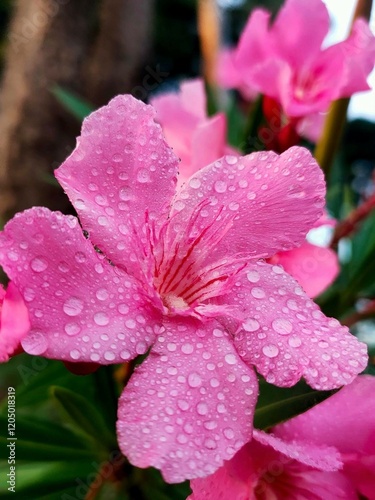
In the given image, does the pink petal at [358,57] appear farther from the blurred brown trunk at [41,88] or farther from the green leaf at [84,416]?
the blurred brown trunk at [41,88]

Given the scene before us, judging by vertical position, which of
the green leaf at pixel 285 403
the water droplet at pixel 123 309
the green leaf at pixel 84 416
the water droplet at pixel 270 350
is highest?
the water droplet at pixel 270 350

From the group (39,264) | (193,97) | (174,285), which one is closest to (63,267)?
(39,264)

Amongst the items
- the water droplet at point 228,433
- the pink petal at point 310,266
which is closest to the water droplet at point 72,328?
the water droplet at point 228,433

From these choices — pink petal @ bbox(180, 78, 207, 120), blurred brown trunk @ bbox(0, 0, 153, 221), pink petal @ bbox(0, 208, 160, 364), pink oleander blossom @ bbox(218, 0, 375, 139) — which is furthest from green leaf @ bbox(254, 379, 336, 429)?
blurred brown trunk @ bbox(0, 0, 153, 221)

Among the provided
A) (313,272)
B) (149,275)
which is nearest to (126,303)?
(149,275)

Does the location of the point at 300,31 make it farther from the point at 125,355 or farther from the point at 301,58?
the point at 125,355

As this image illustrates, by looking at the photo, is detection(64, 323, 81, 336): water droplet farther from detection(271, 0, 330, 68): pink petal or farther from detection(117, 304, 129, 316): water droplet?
detection(271, 0, 330, 68): pink petal
